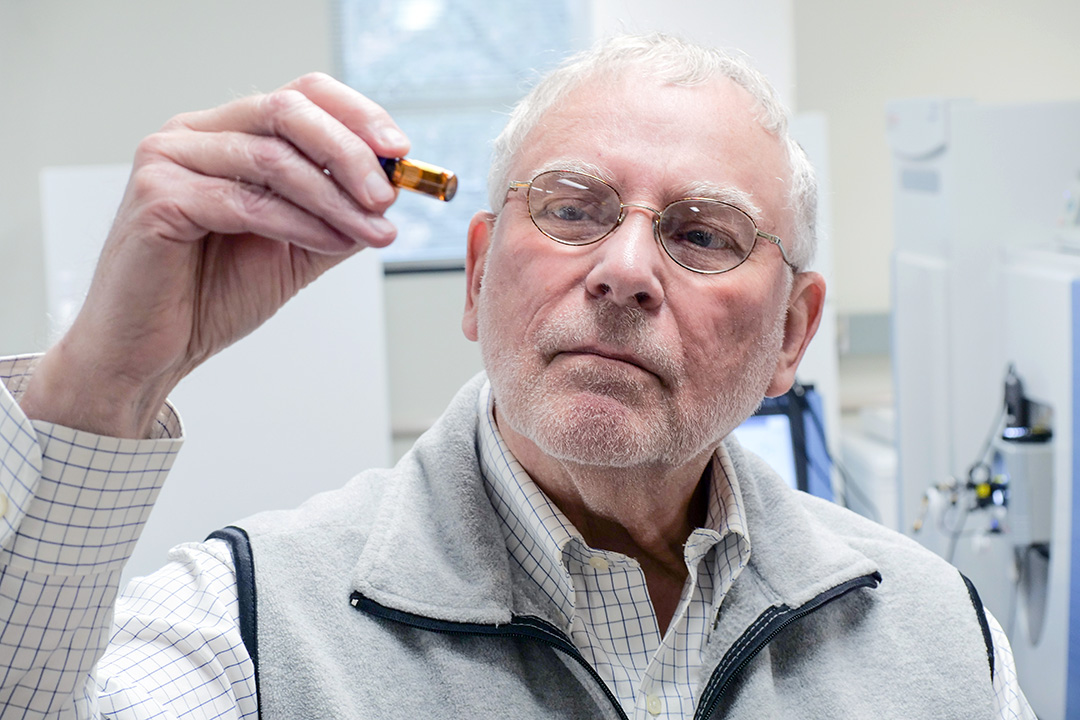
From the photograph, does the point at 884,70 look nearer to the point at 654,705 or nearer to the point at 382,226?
the point at 654,705

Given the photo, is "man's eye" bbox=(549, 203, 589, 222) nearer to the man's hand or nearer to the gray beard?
the gray beard

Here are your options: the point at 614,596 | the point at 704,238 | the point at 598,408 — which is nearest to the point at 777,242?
the point at 704,238

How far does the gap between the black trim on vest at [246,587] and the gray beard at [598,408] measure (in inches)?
11.7

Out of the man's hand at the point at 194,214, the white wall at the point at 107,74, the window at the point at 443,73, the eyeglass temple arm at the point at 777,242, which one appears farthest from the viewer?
the window at the point at 443,73

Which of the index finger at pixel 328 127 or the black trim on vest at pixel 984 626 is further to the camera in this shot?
the black trim on vest at pixel 984 626

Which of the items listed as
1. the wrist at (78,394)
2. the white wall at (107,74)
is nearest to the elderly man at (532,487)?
the wrist at (78,394)

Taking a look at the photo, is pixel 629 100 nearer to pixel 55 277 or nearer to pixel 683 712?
pixel 683 712

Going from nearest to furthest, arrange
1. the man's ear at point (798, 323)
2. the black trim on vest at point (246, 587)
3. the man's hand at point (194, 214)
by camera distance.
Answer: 1. the man's hand at point (194, 214)
2. the black trim on vest at point (246, 587)
3. the man's ear at point (798, 323)

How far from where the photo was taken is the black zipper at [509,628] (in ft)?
3.35

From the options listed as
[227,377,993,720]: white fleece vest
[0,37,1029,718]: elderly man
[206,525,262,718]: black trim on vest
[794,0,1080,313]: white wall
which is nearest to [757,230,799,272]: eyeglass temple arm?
[0,37,1029,718]: elderly man

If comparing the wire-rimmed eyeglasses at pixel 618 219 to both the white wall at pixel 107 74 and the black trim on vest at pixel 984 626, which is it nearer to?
the black trim on vest at pixel 984 626

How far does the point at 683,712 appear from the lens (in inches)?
42.9

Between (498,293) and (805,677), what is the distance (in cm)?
54

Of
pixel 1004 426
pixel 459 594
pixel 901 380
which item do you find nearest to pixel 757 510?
pixel 459 594
